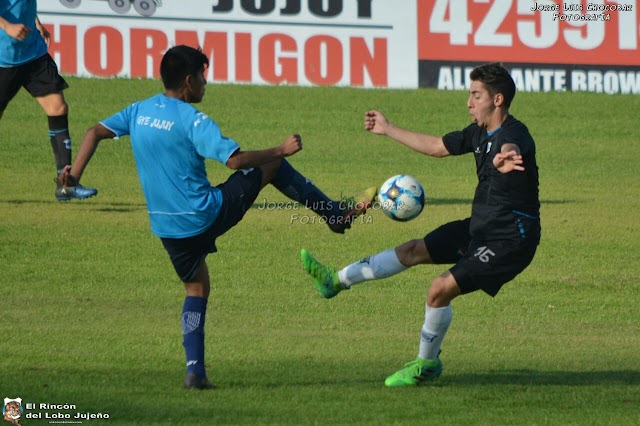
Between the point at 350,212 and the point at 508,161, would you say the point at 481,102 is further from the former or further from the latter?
the point at 350,212

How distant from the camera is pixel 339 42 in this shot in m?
20.9

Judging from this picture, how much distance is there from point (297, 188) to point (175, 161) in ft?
3.58

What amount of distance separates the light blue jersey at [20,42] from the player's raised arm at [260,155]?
6.61 m

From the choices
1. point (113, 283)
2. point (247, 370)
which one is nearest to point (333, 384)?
point (247, 370)

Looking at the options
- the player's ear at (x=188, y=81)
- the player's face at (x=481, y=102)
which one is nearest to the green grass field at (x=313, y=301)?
the player's face at (x=481, y=102)

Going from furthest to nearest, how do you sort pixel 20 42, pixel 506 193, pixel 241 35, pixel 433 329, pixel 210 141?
1. pixel 241 35
2. pixel 20 42
3. pixel 433 329
4. pixel 506 193
5. pixel 210 141

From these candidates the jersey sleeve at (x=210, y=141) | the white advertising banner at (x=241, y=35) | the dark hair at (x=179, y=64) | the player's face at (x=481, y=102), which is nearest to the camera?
the jersey sleeve at (x=210, y=141)

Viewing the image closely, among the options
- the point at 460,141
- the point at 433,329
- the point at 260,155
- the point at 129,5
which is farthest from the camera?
the point at 129,5

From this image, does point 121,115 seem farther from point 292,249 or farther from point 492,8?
point 492,8

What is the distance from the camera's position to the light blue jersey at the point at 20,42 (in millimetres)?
13727

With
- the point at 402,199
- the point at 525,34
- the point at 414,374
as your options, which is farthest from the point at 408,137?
the point at 525,34

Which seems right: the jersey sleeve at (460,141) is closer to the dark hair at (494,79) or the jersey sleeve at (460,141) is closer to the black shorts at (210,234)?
the dark hair at (494,79)

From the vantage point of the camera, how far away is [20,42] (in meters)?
13.7

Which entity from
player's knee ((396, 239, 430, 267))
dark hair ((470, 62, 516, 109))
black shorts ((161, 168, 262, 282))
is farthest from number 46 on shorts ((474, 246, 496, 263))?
black shorts ((161, 168, 262, 282))
